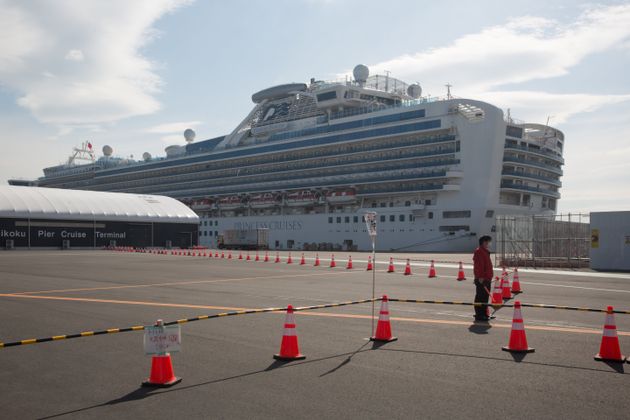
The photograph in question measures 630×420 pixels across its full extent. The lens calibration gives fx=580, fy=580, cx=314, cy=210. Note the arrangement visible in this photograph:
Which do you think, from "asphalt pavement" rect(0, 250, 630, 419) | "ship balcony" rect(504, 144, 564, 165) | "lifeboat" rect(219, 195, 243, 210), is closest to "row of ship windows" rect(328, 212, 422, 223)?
"ship balcony" rect(504, 144, 564, 165)

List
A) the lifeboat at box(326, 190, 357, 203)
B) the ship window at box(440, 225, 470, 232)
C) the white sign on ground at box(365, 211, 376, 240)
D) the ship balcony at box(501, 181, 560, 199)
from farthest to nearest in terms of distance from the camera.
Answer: the lifeboat at box(326, 190, 357, 203)
the ship balcony at box(501, 181, 560, 199)
the ship window at box(440, 225, 470, 232)
the white sign on ground at box(365, 211, 376, 240)

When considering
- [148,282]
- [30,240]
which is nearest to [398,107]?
[30,240]

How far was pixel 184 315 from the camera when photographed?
12086 millimetres

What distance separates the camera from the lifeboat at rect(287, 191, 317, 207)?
240ft

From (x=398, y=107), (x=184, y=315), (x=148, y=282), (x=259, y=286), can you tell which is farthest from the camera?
(x=398, y=107)

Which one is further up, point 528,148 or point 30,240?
point 528,148

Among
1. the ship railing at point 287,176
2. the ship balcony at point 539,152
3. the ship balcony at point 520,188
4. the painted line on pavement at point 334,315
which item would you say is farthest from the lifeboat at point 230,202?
the painted line on pavement at point 334,315

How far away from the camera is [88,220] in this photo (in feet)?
209

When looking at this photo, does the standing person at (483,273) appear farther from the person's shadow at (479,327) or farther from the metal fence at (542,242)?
the metal fence at (542,242)

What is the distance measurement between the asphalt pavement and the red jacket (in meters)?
0.97

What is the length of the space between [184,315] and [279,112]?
7657 centimetres

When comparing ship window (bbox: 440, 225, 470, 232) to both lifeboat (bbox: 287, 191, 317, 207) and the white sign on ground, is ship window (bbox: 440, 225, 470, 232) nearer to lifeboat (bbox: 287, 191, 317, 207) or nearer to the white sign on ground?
lifeboat (bbox: 287, 191, 317, 207)

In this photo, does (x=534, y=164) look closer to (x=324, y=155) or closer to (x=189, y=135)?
(x=324, y=155)

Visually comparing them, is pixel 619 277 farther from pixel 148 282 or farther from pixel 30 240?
pixel 30 240
